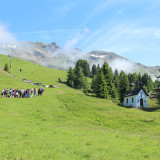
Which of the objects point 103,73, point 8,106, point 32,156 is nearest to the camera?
point 32,156

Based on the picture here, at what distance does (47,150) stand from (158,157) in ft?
22.2

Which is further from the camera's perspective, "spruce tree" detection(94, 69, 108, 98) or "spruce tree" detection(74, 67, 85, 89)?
"spruce tree" detection(74, 67, 85, 89)

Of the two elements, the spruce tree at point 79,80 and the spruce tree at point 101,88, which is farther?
the spruce tree at point 79,80

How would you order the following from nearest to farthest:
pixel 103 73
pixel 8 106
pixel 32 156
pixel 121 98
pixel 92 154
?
pixel 32 156, pixel 92 154, pixel 8 106, pixel 103 73, pixel 121 98

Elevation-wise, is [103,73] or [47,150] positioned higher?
[103,73]

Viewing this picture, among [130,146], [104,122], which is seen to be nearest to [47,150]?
[130,146]

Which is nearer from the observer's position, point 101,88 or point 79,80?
point 101,88

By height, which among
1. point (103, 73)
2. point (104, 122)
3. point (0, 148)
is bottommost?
point (104, 122)

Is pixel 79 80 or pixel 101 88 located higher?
pixel 79 80

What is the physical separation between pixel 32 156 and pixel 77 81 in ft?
320

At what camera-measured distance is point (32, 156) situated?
382 inches

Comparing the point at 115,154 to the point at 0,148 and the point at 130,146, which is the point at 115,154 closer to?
the point at 130,146

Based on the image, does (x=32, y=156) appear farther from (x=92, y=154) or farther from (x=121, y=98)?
(x=121, y=98)

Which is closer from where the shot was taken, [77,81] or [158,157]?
[158,157]
